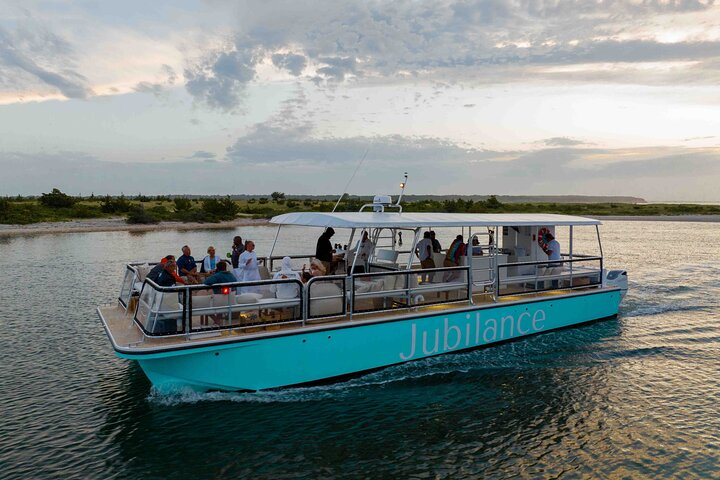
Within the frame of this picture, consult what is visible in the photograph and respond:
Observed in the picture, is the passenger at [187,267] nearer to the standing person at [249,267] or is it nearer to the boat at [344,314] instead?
the boat at [344,314]

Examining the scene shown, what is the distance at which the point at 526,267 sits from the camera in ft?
43.7

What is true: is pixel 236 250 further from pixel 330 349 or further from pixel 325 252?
pixel 330 349

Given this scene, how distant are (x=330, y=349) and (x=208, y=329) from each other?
2.17 metres

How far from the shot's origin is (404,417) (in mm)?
8750

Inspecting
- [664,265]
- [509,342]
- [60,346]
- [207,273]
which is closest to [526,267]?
[509,342]

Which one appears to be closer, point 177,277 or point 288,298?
point 288,298

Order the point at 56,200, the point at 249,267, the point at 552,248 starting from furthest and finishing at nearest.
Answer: the point at 56,200 < the point at 552,248 < the point at 249,267

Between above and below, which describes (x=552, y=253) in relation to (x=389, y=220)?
below

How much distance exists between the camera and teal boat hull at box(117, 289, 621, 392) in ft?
27.7

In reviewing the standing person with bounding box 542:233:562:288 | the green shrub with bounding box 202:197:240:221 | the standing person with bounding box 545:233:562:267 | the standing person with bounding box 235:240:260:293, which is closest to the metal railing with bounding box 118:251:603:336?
the standing person with bounding box 235:240:260:293

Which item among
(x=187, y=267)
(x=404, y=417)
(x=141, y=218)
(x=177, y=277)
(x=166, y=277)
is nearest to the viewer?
(x=404, y=417)

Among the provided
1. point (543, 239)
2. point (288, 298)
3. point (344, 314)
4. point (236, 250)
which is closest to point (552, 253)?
point (543, 239)

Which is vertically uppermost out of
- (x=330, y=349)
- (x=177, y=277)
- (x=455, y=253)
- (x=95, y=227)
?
(x=455, y=253)

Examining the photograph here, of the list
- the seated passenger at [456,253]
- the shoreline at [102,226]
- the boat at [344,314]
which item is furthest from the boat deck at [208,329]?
the shoreline at [102,226]
